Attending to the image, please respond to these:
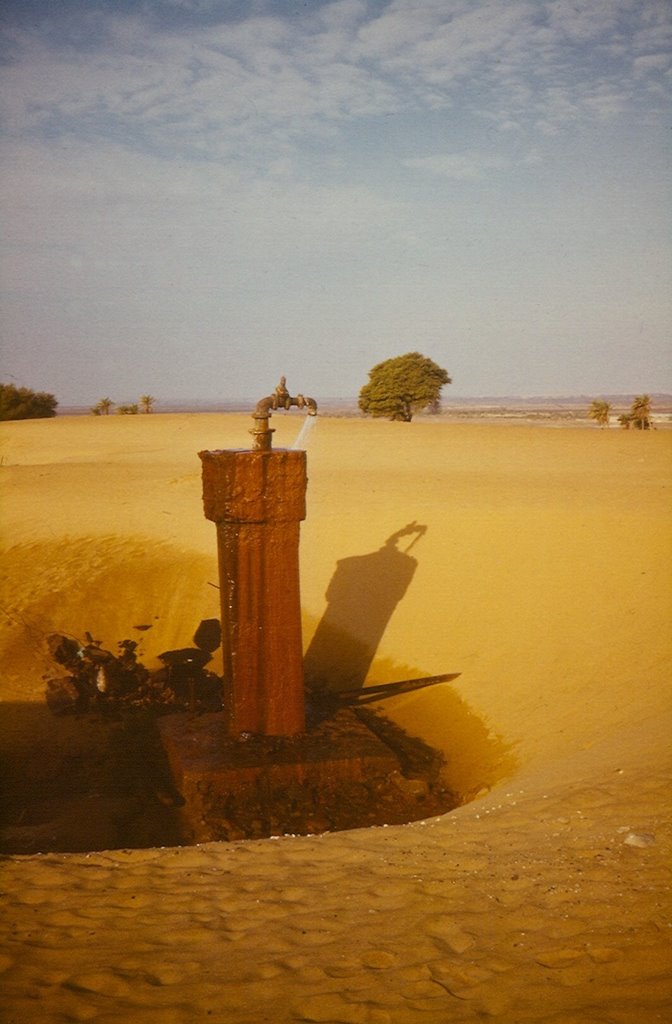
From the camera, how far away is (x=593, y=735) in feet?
20.8

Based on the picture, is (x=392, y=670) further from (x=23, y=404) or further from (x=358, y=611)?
(x=23, y=404)

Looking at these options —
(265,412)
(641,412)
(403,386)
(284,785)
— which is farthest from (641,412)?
(284,785)

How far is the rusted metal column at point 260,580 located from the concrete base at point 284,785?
11.8 inches

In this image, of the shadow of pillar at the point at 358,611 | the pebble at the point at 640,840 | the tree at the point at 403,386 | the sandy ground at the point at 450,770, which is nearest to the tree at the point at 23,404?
the tree at the point at 403,386

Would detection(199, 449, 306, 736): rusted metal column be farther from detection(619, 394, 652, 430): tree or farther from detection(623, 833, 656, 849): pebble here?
detection(619, 394, 652, 430): tree

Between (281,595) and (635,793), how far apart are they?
314cm

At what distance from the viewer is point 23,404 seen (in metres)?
45.8

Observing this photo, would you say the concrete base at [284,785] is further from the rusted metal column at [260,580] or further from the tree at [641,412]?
the tree at [641,412]

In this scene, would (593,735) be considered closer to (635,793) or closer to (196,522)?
(635,793)

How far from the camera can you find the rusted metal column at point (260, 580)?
5613mm

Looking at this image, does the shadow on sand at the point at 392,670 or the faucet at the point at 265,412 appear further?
the shadow on sand at the point at 392,670

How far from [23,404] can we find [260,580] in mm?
46049

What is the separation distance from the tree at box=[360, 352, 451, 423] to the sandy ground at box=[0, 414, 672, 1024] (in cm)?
3053

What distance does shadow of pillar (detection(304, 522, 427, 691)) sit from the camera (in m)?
9.19
